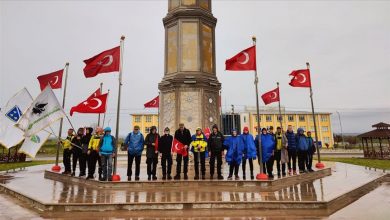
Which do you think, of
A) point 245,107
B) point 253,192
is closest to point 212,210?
point 253,192

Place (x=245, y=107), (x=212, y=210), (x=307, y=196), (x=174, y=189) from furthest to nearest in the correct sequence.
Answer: (x=245, y=107) → (x=174, y=189) → (x=307, y=196) → (x=212, y=210)

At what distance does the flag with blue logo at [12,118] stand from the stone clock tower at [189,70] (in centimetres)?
726

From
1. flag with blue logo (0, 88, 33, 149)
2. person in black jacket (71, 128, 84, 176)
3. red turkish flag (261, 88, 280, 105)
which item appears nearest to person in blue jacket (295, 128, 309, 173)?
red turkish flag (261, 88, 280, 105)

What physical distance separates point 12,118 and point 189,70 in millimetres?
9630

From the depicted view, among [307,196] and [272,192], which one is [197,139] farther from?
[307,196]

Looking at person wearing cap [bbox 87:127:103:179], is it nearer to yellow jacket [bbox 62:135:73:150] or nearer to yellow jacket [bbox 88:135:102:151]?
yellow jacket [bbox 88:135:102:151]

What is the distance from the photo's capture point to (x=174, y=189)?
935 centimetres

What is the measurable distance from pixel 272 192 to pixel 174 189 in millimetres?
3120

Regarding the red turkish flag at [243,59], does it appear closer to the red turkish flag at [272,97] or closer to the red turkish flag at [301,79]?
the red turkish flag at [301,79]

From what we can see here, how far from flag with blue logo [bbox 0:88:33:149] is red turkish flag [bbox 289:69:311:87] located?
14175mm

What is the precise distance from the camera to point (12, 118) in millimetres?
14305

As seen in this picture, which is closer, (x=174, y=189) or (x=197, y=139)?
(x=174, y=189)

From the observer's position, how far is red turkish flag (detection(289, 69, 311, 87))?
15430mm

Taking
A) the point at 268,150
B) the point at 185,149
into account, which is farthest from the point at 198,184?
the point at 268,150
